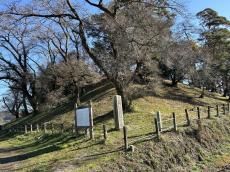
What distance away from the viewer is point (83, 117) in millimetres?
17031

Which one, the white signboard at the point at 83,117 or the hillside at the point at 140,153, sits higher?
the white signboard at the point at 83,117

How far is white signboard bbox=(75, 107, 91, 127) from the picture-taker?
54.5 ft

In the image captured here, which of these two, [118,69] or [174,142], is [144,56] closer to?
[118,69]

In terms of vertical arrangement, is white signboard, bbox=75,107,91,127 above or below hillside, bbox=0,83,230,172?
above

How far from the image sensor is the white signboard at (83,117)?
1661 cm

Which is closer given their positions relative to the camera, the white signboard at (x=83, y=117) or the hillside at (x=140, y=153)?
the hillside at (x=140, y=153)

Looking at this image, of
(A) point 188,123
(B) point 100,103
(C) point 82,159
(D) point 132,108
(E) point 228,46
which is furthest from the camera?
(E) point 228,46

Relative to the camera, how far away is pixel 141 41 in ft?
80.4

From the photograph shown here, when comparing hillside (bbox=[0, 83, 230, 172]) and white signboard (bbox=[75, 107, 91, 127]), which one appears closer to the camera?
hillside (bbox=[0, 83, 230, 172])

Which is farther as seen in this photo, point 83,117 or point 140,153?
point 83,117

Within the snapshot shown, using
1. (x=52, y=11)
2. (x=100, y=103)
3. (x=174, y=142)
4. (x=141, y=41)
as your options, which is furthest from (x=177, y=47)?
(x=174, y=142)

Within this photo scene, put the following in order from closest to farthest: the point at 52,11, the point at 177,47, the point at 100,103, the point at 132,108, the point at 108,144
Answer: the point at 108,144 → the point at 52,11 → the point at 132,108 → the point at 100,103 → the point at 177,47

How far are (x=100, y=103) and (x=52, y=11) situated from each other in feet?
33.9

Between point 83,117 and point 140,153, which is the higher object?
point 83,117
